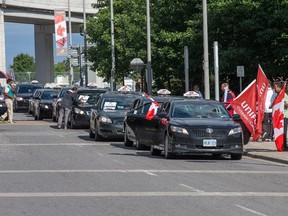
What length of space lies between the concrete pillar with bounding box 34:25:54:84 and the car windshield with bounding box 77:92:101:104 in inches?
1991

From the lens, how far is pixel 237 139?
23797 millimetres

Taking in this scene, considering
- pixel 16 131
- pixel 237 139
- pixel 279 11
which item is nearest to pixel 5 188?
pixel 237 139

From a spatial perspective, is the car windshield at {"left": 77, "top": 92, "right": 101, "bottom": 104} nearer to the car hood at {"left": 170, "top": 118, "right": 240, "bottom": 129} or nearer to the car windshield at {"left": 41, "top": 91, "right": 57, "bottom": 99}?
the car windshield at {"left": 41, "top": 91, "right": 57, "bottom": 99}

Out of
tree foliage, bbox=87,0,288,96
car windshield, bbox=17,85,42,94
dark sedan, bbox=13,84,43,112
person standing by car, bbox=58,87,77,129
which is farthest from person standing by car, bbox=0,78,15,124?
car windshield, bbox=17,85,42,94

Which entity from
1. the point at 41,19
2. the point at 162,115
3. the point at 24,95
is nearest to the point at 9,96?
the point at 24,95

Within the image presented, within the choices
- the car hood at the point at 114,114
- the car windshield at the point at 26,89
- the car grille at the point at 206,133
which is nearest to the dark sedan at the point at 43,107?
the car windshield at the point at 26,89

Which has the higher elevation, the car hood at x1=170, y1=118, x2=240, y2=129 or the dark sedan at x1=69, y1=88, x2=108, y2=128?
the car hood at x1=170, y1=118, x2=240, y2=129

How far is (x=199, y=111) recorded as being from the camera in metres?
25.1

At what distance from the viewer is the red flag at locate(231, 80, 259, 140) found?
27359 mm

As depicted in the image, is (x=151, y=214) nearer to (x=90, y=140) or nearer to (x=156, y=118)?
(x=156, y=118)

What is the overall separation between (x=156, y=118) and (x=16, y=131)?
1362 cm

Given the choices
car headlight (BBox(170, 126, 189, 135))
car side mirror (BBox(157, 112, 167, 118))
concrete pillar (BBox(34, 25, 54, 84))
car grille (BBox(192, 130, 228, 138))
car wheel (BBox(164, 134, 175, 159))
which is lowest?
car wheel (BBox(164, 134, 175, 159))

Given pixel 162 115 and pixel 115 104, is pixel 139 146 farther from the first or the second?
pixel 115 104

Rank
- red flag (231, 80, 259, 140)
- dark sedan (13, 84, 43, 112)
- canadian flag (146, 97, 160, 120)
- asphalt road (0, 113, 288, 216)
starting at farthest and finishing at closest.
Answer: dark sedan (13, 84, 43, 112), red flag (231, 80, 259, 140), canadian flag (146, 97, 160, 120), asphalt road (0, 113, 288, 216)
